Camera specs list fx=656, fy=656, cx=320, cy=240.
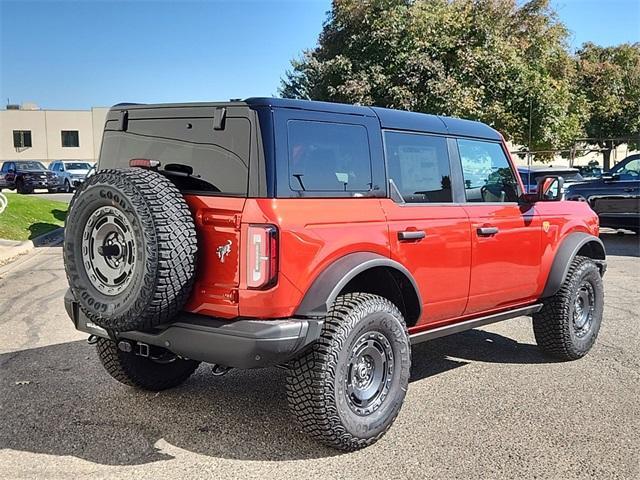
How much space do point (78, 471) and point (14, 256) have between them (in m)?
8.81

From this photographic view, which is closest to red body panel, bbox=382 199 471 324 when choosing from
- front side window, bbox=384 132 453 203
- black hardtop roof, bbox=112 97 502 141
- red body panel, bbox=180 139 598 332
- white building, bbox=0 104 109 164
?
red body panel, bbox=180 139 598 332

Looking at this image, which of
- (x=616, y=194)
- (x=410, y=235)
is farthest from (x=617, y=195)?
(x=410, y=235)

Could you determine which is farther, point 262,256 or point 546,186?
point 546,186

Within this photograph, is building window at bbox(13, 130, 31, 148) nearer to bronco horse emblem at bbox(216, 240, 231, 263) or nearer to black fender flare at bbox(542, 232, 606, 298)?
black fender flare at bbox(542, 232, 606, 298)

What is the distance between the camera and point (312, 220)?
360cm

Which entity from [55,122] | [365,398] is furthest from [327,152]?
[55,122]

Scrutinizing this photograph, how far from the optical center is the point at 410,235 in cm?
416

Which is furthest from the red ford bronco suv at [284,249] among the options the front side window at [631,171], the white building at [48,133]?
the white building at [48,133]

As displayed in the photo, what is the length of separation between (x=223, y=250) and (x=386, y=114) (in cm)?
157

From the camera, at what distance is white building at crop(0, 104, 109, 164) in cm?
5462

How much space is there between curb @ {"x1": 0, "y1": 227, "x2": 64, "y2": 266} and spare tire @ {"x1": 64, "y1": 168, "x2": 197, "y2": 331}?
768cm

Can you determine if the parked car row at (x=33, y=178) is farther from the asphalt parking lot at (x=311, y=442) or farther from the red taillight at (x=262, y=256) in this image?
the red taillight at (x=262, y=256)

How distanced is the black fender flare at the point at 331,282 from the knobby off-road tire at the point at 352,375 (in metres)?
0.16

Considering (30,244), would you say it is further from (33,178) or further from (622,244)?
(33,178)
